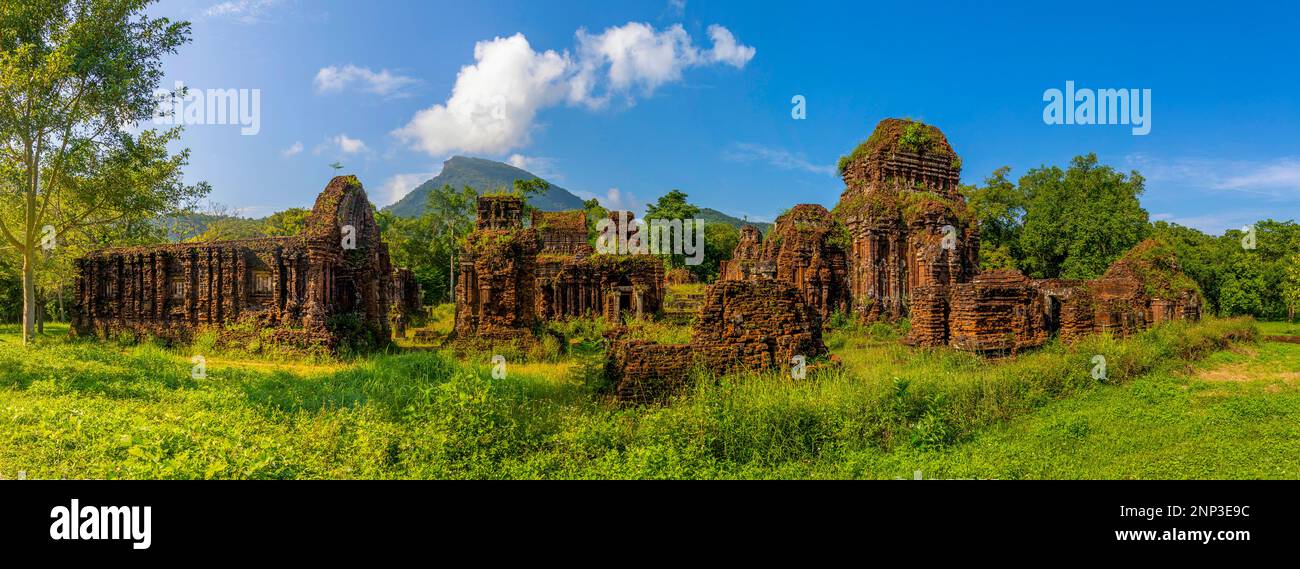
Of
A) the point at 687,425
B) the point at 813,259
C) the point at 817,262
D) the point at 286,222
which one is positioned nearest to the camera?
the point at 687,425

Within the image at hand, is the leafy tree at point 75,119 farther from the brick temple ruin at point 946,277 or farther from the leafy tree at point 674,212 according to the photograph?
the leafy tree at point 674,212

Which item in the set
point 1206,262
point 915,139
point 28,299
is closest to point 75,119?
point 28,299

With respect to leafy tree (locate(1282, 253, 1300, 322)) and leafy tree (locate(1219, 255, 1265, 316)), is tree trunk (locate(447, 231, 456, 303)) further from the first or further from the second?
leafy tree (locate(1282, 253, 1300, 322))

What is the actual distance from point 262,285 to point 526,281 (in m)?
7.84

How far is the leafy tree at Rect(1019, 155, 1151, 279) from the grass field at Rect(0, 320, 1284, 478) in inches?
822

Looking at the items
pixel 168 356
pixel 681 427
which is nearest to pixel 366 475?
pixel 681 427

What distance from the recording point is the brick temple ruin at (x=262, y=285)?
15055mm

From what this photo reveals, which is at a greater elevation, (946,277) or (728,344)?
(946,277)

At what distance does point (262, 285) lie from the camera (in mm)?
15914

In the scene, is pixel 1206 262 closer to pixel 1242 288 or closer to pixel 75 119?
pixel 1242 288

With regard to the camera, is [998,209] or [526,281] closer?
[526,281]

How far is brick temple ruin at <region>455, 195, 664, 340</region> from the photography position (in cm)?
1569

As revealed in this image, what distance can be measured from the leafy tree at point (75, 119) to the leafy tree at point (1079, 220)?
38.5 metres

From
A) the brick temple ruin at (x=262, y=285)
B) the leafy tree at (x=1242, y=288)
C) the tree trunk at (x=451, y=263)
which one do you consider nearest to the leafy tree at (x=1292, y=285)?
the leafy tree at (x=1242, y=288)
